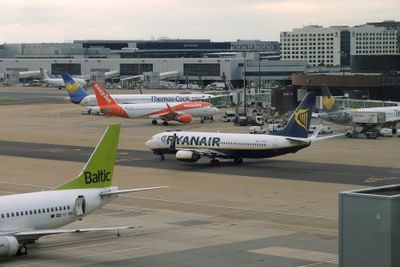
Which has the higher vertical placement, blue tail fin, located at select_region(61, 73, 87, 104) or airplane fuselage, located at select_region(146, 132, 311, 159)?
blue tail fin, located at select_region(61, 73, 87, 104)

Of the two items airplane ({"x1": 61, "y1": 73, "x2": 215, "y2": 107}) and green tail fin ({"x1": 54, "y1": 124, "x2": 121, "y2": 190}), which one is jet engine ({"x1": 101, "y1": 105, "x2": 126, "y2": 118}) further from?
green tail fin ({"x1": 54, "y1": 124, "x2": 121, "y2": 190})

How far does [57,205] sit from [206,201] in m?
21.1

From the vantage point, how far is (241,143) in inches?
3383

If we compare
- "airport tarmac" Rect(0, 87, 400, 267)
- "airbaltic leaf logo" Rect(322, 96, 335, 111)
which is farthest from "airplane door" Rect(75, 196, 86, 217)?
"airbaltic leaf logo" Rect(322, 96, 335, 111)

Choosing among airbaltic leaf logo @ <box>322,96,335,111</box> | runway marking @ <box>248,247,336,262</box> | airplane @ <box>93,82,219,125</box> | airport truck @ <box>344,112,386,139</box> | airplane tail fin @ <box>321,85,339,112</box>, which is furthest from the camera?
airplane @ <box>93,82,219,125</box>

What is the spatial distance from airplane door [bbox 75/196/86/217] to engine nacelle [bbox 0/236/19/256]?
5.14 m

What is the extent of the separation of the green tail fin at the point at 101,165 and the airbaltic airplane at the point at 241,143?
36239 millimetres

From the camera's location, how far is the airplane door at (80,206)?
47.8 m

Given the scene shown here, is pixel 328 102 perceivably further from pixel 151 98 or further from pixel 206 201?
pixel 206 201

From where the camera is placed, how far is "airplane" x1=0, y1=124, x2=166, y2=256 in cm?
4400

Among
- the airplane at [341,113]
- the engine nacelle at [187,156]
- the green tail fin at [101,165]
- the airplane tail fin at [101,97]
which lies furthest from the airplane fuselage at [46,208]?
the airplane tail fin at [101,97]

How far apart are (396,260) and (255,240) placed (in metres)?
20.5

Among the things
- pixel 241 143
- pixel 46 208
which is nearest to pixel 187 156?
pixel 241 143

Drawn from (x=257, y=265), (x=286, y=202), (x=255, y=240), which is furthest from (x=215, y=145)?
(x=257, y=265)
